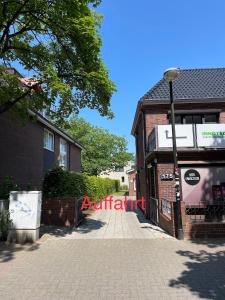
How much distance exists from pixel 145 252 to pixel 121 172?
62.2 metres

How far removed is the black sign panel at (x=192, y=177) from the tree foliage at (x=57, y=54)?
14.6ft

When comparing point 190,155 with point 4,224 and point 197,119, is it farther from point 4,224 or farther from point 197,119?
point 4,224

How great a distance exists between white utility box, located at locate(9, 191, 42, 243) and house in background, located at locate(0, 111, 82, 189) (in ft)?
13.5

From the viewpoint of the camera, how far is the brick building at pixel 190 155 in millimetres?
10617

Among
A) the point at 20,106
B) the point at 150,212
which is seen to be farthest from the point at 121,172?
the point at 20,106

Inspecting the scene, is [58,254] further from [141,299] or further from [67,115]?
[67,115]

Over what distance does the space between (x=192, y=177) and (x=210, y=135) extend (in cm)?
201

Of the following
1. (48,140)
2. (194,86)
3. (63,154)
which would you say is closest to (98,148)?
(63,154)

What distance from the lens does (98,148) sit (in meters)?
49.2

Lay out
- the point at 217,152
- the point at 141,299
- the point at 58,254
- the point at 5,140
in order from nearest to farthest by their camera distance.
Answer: the point at 141,299
the point at 58,254
the point at 217,152
the point at 5,140

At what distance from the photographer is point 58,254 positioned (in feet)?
25.2

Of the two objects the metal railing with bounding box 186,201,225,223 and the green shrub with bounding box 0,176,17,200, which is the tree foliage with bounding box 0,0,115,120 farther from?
the metal railing with bounding box 186,201,225,223

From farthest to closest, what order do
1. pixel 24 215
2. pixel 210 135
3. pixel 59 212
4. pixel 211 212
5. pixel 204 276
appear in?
pixel 210 135, pixel 59 212, pixel 211 212, pixel 24 215, pixel 204 276

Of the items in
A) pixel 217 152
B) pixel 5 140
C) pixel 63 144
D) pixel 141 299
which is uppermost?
pixel 63 144
